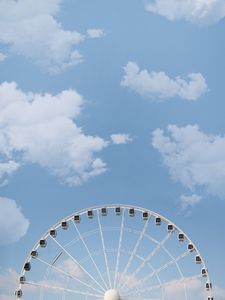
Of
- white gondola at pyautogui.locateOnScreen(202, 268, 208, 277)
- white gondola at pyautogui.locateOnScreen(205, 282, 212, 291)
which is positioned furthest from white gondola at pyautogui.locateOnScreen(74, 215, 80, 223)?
white gondola at pyautogui.locateOnScreen(205, 282, 212, 291)

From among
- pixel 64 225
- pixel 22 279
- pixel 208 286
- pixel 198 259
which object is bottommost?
pixel 208 286

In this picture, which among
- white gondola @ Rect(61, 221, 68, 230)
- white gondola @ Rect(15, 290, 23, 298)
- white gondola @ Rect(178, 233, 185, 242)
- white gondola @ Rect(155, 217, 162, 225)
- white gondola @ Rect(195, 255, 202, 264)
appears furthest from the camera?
white gondola @ Rect(155, 217, 162, 225)

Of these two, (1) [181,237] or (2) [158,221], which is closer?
(1) [181,237]

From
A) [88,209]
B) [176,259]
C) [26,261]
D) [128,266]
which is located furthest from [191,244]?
[26,261]

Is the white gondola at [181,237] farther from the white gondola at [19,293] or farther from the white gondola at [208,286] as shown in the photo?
the white gondola at [19,293]

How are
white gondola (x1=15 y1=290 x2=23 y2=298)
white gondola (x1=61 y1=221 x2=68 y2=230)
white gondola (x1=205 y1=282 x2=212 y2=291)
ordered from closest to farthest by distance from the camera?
white gondola (x1=205 y1=282 x2=212 y2=291), white gondola (x1=15 y1=290 x2=23 y2=298), white gondola (x1=61 y1=221 x2=68 y2=230)

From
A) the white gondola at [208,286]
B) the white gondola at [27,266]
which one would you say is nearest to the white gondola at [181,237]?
the white gondola at [208,286]

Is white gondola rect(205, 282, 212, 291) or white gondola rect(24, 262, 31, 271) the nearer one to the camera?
white gondola rect(205, 282, 212, 291)

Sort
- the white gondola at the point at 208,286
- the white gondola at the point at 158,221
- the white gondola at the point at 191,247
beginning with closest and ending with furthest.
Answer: the white gondola at the point at 208,286 < the white gondola at the point at 191,247 < the white gondola at the point at 158,221

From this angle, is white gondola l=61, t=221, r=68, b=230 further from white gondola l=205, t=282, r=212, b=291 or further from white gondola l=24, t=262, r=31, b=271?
white gondola l=205, t=282, r=212, b=291

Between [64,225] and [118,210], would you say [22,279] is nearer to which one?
[64,225]

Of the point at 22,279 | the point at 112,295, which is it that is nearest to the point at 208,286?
the point at 112,295

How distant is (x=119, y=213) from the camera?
2473 inches

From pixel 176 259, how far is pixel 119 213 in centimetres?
656
